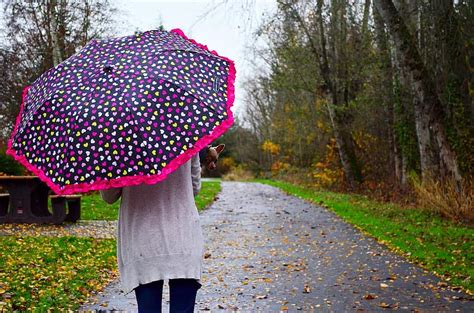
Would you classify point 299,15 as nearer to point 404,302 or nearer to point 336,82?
point 336,82

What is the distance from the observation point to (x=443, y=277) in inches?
308

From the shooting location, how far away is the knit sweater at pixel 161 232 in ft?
10.7

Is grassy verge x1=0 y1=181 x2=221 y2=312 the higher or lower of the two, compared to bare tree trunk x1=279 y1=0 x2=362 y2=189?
lower

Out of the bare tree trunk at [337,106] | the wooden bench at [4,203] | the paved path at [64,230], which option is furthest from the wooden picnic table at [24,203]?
the bare tree trunk at [337,106]

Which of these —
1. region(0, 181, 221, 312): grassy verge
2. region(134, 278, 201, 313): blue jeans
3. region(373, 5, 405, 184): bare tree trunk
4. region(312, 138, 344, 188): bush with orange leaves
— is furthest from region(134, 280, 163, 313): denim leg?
region(312, 138, 344, 188): bush with orange leaves

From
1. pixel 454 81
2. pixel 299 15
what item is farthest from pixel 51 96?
pixel 299 15

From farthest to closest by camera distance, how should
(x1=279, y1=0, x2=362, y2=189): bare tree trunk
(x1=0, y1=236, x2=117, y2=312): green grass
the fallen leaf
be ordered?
(x1=279, y1=0, x2=362, y2=189): bare tree trunk, the fallen leaf, (x1=0, y1=236, x2=117, y2=312): green grass

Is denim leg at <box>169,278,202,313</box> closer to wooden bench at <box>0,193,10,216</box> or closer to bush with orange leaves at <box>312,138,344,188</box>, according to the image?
wooden bench at <box>0,193,10,216</box>

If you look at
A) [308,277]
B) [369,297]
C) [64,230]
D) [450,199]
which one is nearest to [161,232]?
[369,297]

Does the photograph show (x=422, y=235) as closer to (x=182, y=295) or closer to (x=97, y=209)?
(x=182, y=295)

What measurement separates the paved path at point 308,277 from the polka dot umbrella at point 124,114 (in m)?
3.55

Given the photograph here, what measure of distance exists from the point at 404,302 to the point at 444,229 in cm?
584

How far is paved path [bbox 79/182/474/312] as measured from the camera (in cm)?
667

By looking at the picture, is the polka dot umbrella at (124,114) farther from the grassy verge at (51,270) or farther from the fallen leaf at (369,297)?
the fallen leaf at (369,297)
